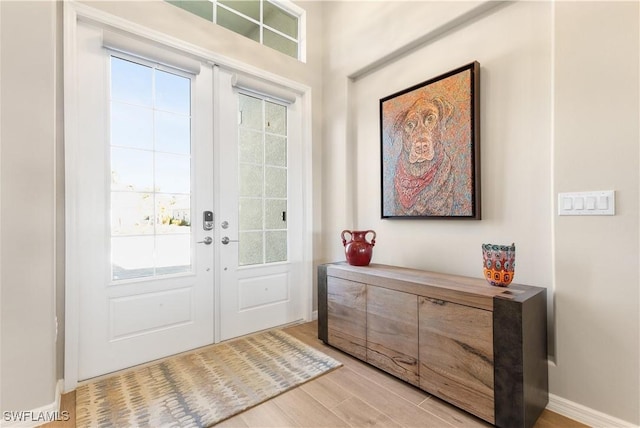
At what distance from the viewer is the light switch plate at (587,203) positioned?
4.70 ft

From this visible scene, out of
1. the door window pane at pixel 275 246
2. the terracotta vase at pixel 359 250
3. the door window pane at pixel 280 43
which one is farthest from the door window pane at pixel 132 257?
the door window pane at pixel 280 43

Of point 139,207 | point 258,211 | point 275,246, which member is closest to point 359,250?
point 275,246

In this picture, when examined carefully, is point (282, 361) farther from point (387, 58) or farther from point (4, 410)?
point (387, 58)

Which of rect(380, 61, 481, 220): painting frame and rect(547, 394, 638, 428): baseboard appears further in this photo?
rect(380, 61, 481, 220): painting frame

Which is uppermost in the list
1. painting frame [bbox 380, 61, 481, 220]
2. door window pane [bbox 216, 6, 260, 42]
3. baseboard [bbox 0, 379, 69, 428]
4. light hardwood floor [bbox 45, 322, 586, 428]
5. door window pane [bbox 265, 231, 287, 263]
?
door window pane [bbox 216, 6, 260, 42]

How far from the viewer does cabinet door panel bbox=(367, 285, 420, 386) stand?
5.87ft

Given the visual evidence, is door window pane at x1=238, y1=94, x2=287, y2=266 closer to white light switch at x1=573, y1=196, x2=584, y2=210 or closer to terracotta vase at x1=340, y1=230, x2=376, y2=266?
terracotta vase at x1=340, y1=230, x2=376, y2=266

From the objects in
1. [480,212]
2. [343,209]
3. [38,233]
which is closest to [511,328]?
[480,212]

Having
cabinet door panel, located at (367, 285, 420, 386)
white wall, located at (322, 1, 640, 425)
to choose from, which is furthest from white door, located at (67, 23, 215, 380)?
white wall, located at (322, 1, 640, 425)

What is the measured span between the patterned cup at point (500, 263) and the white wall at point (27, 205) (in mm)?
2434

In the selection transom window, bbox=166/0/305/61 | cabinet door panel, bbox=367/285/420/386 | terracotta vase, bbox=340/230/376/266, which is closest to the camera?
cabinet door panel, bbox=367/285/420/386

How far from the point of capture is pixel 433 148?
2.17m

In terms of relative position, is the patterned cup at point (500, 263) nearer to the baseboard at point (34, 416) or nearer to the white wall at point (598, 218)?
the white wall at point (598, 218)

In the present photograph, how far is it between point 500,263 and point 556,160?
2.15 feet
